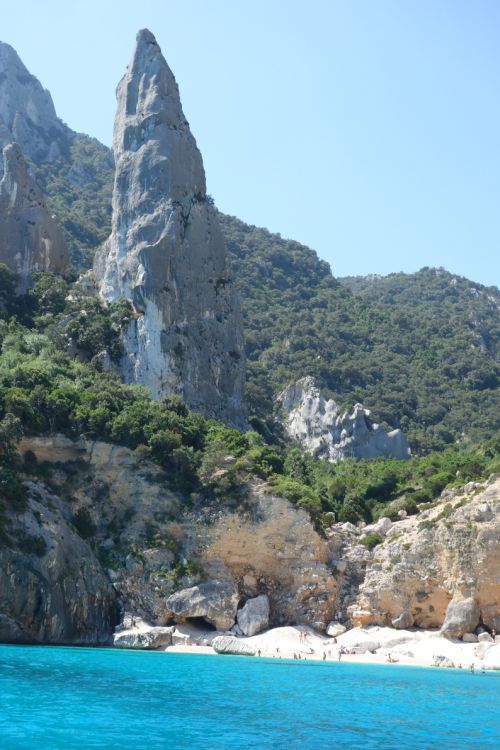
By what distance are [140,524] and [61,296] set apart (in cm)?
2724

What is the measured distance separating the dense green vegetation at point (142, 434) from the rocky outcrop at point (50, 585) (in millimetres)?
1705

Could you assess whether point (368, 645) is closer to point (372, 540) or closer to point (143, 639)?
point (372, 540)

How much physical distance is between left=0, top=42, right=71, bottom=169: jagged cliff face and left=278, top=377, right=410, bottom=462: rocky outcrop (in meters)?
54.6

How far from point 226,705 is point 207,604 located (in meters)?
18.8

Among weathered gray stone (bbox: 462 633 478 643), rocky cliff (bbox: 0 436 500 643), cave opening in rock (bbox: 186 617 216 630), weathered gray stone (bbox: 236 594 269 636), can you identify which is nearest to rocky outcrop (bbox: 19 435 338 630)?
rocky cliff (bbox: 0 436 500 643)

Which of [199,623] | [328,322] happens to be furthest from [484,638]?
[328,322]

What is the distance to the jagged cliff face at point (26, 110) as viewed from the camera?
117m

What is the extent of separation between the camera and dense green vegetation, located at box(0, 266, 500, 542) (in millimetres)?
48750

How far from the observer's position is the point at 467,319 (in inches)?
4449

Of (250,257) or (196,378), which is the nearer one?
(196,378)

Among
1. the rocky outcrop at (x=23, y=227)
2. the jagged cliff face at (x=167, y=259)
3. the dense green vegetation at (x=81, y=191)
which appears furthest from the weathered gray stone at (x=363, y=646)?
the dense green vegetation at (x=81, y=191)

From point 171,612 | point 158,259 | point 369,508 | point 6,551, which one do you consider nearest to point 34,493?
point 6,551

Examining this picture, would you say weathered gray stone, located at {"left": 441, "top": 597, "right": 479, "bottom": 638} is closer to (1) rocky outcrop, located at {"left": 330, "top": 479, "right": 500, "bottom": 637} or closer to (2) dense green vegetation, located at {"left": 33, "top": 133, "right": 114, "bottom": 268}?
(1) rocky outcrop, located at {"left": 330, "top": 479, "right": 500, "bottom": 637}

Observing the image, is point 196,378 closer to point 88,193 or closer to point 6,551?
point 6,551
